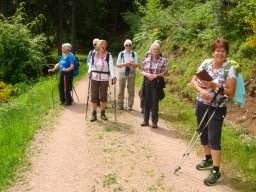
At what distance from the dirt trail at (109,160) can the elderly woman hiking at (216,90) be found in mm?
513

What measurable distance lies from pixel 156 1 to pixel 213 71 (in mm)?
22097

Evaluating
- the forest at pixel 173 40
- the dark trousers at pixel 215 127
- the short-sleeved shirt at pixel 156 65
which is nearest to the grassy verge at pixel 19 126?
the forest at pixel 173 40

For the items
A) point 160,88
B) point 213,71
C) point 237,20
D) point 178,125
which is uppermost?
point 237,20

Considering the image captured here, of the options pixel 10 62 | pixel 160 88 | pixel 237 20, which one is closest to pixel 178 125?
pixel 160 88

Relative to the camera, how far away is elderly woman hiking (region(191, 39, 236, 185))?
18.9 feet

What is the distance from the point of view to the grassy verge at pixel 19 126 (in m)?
6.48

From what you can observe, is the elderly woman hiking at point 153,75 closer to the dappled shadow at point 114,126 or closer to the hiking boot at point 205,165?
the dappled shadow at point 114,126

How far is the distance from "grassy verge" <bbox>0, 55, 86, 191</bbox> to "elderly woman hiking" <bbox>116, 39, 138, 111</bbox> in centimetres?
203

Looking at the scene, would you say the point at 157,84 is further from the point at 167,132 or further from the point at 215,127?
the point at 215,127

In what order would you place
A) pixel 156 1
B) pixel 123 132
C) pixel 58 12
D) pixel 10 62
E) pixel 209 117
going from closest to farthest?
pixel 209 117 < pixel 123 132 < pixel 10 62 < pixel 156 1 < pixel 58 12

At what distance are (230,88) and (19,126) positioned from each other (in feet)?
17.0

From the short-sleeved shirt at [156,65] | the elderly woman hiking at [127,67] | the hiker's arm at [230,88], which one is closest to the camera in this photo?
the hiker's arm at [230,88]

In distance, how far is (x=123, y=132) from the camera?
8.90 meters

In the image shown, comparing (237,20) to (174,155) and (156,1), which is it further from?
(156,1)
